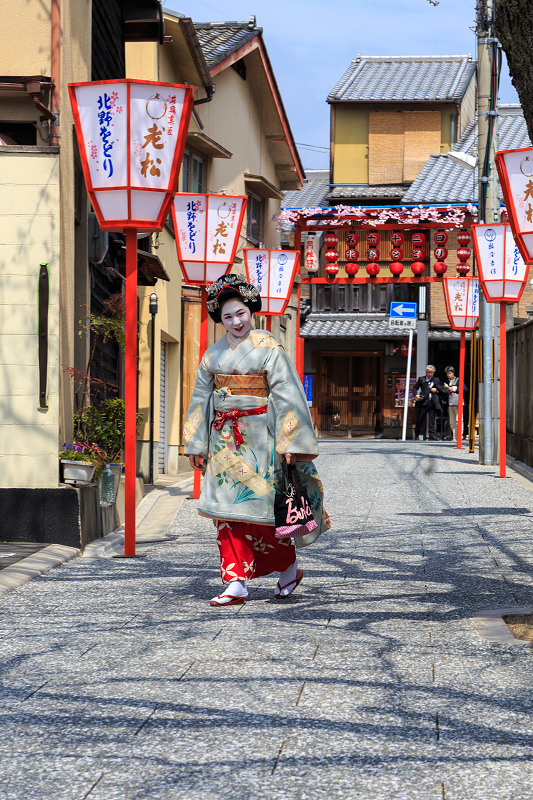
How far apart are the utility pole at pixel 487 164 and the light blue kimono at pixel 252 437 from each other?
1146 cm

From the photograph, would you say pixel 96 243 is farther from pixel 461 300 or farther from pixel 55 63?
pixel 461 300

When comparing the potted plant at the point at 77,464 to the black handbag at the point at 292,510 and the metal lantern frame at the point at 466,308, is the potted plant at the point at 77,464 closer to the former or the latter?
the black handbag at the point at 292,510

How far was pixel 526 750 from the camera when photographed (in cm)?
336

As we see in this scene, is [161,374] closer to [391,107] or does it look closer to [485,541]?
[485,541]

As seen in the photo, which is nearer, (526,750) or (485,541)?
(526,750)

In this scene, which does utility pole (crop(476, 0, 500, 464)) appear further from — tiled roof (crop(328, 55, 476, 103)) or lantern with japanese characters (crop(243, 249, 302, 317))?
tiled roof (crop(328, 55, 476, 103))

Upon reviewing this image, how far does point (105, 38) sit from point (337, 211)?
420 inches

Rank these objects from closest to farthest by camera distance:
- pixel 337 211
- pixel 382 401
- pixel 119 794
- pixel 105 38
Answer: pixel 119 794 < pixel 105 38 < pixel 337 211 < pixel 382 401

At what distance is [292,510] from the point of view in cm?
601

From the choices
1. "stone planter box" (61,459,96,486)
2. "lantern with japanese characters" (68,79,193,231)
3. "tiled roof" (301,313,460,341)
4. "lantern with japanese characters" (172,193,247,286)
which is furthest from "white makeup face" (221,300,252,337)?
"tiled roof" (301,313,460,341)

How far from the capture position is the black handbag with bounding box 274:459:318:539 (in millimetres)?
5969

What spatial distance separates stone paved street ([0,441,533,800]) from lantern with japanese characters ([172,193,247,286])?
511cm

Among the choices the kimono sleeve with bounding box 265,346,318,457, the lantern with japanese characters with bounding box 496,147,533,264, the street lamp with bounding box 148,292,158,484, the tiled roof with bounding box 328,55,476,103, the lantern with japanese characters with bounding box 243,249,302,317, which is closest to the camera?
the kimono sleeve with bounding box 265,346,318,457

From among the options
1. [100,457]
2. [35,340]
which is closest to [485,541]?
[100,457]
